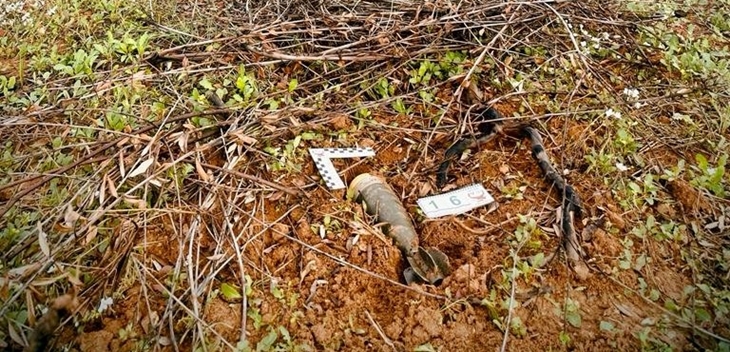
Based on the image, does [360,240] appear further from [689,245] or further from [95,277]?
[689,245]

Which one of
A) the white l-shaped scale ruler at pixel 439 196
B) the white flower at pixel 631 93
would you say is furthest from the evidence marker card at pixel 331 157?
the white flower at pixel 631 93

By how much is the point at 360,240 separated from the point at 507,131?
0.85m

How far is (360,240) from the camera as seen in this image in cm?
171

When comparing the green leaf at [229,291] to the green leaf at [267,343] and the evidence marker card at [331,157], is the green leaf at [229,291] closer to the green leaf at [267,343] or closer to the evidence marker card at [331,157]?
the green leaf at [267,343]

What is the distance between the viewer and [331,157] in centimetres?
199

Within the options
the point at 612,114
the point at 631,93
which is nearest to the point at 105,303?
the point at 612,114

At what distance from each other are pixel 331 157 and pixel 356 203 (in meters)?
0.25

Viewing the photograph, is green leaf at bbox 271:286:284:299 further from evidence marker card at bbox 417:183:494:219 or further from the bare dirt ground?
evidence marker card at bbox 417:183:494:219

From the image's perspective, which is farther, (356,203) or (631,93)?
(631,93)

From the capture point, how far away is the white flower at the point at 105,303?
146 centimetres

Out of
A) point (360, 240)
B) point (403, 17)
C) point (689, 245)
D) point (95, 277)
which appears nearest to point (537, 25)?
point (403, 17)

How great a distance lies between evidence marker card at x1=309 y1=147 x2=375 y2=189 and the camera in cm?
189

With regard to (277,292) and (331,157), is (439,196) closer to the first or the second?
(331,157)

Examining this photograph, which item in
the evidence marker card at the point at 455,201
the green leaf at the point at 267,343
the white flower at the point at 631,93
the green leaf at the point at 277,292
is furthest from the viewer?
the white flower at the point at 631,93
